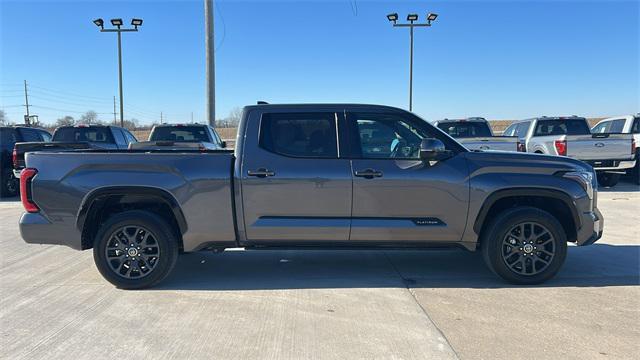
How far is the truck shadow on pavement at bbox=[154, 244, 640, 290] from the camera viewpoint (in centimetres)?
496

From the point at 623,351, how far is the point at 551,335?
1.58 feet

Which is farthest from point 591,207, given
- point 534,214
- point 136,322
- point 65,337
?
point 65,337

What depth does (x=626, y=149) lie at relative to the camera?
471 inches

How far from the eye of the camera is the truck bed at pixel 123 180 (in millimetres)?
4660

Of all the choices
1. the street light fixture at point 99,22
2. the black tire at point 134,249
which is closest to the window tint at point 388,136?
the black tire at point 134,249

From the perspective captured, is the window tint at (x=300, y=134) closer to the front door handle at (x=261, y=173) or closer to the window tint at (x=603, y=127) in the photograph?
the front door handle at (x=261, y=173)

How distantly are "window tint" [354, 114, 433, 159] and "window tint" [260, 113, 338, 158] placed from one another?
1.02 feet

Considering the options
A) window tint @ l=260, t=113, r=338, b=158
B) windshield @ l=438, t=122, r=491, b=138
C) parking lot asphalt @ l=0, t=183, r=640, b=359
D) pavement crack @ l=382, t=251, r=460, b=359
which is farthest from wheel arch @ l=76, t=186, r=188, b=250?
windshield @ l=438, t=122, r=491, b=138

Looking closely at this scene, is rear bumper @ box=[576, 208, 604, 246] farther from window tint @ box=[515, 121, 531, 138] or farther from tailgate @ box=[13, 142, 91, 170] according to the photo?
window tint @ box=[515, 121, 531, 138]

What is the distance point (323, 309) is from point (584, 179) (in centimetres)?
302

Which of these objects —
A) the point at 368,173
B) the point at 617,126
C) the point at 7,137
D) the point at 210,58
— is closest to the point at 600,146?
the point at 617,126

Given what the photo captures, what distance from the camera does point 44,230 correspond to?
15.4 feet

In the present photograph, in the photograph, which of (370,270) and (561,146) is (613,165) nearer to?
(561,146)

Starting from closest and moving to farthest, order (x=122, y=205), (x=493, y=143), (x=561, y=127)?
(x=122, y=205)
(x=493, y=143)
(x=561, y=127)
